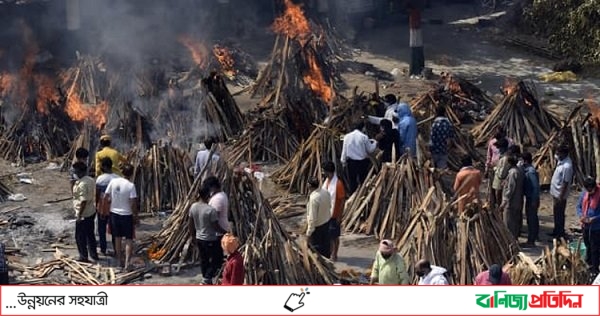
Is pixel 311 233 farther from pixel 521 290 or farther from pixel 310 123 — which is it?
pixel 310 123

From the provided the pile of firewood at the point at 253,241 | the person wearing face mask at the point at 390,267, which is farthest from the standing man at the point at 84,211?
the person wearing face mask at the point at 390,267

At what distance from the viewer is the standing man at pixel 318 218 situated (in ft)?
46.1

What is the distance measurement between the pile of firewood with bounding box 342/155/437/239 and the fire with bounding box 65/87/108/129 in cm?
480

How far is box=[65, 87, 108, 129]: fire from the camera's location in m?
19.0

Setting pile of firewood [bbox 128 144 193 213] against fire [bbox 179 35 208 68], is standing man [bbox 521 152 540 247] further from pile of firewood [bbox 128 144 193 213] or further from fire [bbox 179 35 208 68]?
fire [bbox 179 35 208 68]

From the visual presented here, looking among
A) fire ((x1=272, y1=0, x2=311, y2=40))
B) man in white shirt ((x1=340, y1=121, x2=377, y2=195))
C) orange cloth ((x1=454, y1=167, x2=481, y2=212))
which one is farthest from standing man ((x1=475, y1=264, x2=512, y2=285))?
fire ((x1=272, y1=0, x2=311, y2=40))

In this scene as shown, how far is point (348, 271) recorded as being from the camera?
14492 millimetres

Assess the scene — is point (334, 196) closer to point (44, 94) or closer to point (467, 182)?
point (467, 182)

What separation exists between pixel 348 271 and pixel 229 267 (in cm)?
267

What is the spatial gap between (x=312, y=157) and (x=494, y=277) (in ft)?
20.8

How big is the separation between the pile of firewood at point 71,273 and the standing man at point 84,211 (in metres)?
0.28

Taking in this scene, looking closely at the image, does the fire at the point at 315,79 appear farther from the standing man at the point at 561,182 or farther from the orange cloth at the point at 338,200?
the orange cloth at the point at 338,200

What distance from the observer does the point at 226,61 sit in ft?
85.0

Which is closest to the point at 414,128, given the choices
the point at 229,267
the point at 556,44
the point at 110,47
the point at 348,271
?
the point at 348,271
